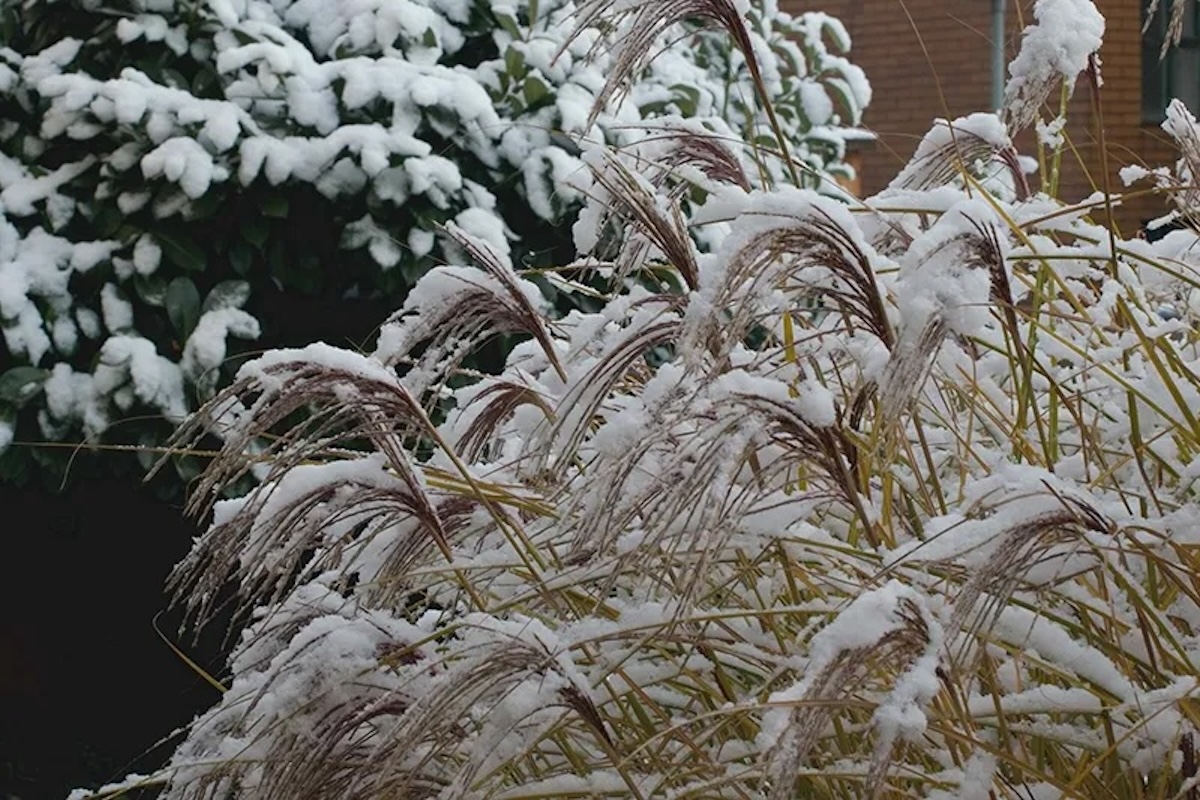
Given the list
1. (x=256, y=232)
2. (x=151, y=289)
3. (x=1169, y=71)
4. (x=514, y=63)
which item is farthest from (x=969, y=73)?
(x=151, y=289)

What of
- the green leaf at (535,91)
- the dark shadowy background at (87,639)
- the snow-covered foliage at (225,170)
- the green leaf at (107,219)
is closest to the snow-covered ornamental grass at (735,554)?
the snow-covered foliage at (225,170)

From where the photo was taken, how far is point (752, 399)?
111 centimetres

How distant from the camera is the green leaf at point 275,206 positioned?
2.96 meters

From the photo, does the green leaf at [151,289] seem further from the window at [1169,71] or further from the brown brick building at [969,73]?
the window at [1169,71]

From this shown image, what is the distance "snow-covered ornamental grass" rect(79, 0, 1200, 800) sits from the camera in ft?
3.57

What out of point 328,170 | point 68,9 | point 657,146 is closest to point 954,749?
point 657,146

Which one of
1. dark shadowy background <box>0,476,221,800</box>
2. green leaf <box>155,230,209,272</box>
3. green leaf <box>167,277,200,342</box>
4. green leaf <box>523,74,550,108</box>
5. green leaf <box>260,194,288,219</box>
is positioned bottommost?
dark shadowy background <box>0,476,221,800</box>

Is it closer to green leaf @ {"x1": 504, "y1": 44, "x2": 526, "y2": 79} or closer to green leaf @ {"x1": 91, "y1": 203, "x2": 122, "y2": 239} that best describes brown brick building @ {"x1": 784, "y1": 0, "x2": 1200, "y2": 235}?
green leaf @ {"x1": 504, "y1": 44, "x2": 526, "y2": 79}

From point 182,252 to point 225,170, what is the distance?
0.58 feet

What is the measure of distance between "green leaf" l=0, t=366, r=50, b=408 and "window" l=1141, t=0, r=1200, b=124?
30.8ft

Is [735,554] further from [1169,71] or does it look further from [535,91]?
[1169,71]

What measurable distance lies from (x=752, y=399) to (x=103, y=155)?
2.33 meters

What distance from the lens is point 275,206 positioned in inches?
117

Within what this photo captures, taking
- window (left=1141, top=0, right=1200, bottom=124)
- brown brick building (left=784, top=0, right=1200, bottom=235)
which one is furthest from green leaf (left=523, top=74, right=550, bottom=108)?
window (left=1141, top=0, right=1200, bottom=124)
